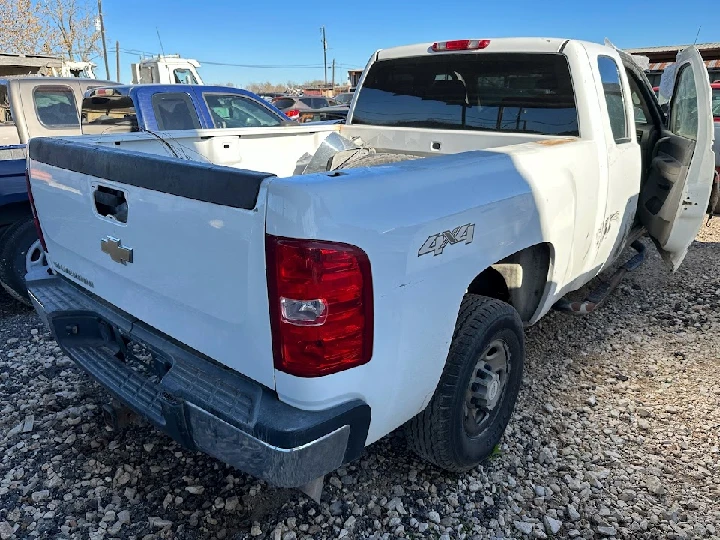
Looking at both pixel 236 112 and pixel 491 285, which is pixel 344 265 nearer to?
pixel 491 285

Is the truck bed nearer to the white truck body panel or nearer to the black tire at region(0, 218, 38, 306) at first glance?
the white truck body panel

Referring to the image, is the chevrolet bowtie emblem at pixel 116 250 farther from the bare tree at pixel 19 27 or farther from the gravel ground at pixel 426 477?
the bare tree at pixel 19 27

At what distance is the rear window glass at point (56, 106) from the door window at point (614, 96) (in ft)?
21.7

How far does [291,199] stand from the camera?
5.29 ft

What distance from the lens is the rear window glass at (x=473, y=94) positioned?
3.36m

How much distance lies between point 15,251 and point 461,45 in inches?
152

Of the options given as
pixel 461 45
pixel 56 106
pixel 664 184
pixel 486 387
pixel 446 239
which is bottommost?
pixel 486 387

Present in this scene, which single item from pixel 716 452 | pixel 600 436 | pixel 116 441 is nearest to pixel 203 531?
pixel 116 441

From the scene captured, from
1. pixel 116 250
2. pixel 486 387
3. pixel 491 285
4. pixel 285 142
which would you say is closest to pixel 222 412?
pixel 116 250

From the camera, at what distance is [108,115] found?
7008mm

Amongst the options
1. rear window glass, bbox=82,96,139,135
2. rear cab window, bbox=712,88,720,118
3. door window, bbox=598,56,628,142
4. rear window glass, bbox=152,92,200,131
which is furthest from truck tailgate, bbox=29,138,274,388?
rear cab window, bbox=712,88,720,118

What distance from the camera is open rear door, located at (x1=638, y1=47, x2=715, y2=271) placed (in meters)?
4.05

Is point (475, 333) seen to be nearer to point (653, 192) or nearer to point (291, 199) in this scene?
point (291, 199)

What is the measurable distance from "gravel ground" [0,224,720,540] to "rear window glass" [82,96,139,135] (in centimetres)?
385
